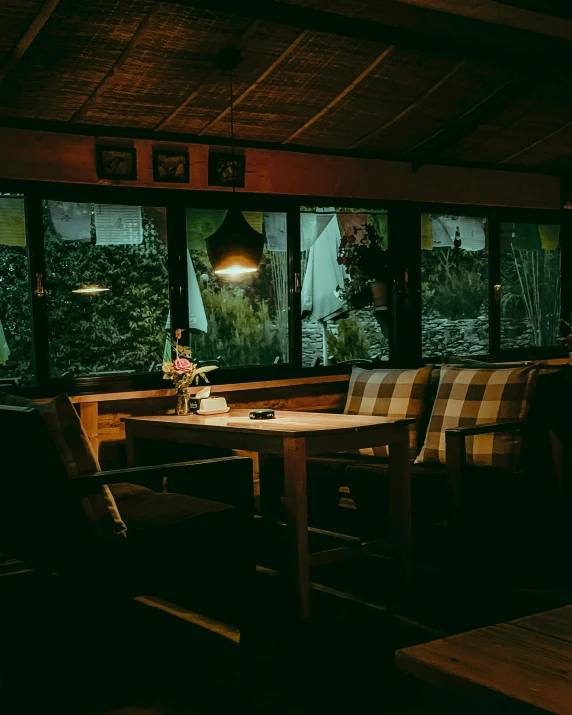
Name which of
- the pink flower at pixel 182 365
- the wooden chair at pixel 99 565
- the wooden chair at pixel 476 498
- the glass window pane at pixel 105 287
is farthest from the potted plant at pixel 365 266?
the wooden chair at pixel 99 565

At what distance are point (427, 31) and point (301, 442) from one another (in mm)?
2908

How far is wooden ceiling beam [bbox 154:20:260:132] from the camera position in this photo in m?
4.88

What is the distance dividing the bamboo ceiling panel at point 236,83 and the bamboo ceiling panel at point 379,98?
70 cm

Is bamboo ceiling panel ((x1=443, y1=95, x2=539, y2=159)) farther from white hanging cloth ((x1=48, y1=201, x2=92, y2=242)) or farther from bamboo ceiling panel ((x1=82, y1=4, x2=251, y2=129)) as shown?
white hanging cloth ((x1=48, y1=201, x2=92, y2=242))

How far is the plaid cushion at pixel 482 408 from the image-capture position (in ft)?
15.7

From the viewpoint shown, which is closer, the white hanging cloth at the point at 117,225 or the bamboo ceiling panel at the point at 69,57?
the bamboo ceiling panel at the point at 69,57

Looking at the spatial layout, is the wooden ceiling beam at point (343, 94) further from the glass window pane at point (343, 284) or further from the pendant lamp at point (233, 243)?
the pendant lamp at point (233, 243)

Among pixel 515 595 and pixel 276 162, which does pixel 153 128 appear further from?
pixel 515 595

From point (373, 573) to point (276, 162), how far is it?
122 inches

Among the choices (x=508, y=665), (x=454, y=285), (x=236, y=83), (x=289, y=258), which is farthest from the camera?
(x=454, y=285)

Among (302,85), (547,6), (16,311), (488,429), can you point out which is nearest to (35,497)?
(16,311)

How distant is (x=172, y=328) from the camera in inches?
230

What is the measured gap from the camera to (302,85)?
5.57 metres

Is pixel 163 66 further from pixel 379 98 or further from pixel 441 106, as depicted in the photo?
pixel 441 106
